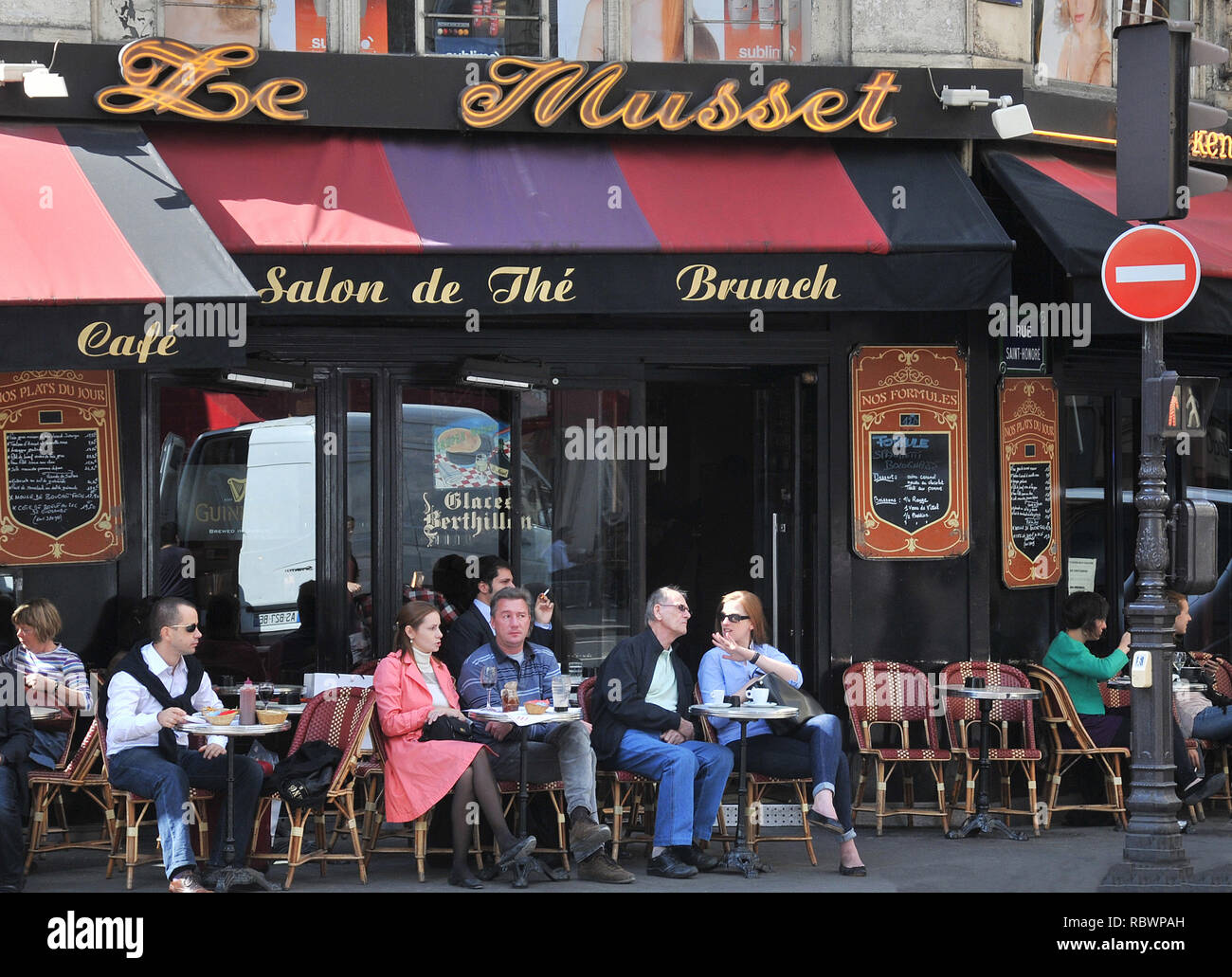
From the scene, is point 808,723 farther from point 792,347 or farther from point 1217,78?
point 1217,78

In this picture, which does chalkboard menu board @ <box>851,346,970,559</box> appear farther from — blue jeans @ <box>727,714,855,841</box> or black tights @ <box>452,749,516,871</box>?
black tights @ <box>452,749,516,871</box>

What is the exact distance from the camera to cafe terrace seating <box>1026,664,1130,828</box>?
33.4ft

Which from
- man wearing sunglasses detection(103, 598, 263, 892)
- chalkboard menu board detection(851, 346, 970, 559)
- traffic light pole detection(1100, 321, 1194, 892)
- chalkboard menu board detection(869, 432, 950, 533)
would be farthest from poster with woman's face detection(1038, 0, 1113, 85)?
man wearing sunglasses detection(103, 598, 263, 892)

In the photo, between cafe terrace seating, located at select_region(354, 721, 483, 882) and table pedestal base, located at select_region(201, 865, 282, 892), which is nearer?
table pedestal base, located at select_region(201, 865, 282, 892)

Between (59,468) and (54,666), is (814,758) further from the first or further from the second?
(59,468)

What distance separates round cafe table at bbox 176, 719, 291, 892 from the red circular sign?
464cm

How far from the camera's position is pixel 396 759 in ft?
28.7

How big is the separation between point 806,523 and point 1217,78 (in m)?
4.67

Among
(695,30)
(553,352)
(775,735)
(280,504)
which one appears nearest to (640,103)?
(695,30)

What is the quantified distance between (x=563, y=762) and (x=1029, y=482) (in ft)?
13.0

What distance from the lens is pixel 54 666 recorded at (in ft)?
30.4

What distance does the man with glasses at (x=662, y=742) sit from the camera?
8.83 m

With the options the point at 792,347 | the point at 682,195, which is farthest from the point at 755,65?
the point at 792,347

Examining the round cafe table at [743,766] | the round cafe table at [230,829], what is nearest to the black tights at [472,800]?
the round cafe table at [230,829]
